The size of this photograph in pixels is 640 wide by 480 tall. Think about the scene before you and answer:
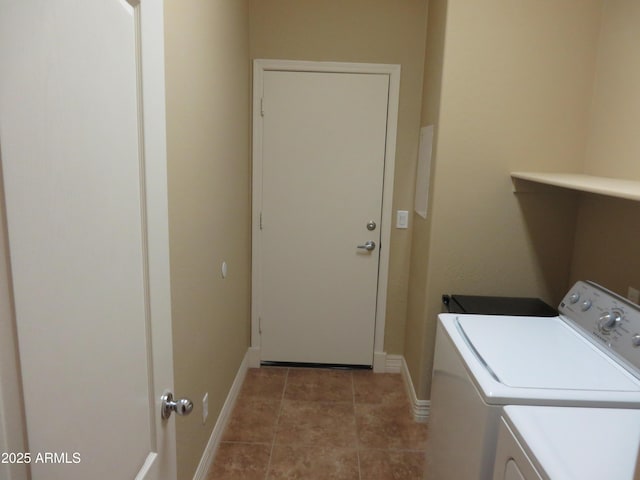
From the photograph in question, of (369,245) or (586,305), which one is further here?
(369,245)

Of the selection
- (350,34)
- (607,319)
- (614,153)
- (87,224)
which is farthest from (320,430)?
(350,34)

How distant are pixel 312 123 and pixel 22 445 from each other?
2568 millimetres

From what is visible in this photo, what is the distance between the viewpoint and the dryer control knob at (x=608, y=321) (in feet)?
4.72

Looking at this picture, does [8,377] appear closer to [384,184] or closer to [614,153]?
[614,153]

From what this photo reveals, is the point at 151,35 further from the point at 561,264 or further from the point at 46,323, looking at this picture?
the point at 561,264

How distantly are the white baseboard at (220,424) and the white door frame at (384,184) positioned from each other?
24 centimetres

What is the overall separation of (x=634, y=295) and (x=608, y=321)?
1.36 ft

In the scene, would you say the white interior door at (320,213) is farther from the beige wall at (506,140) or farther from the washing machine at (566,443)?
the washing machine at (566,443)

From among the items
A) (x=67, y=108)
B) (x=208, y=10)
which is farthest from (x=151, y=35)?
(x=208, y=10)

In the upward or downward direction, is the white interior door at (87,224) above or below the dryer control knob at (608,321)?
above

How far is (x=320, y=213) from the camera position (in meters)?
2.98

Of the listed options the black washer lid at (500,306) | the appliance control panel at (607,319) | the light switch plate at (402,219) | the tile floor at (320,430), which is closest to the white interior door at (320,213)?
the light switch plate at (402,219)

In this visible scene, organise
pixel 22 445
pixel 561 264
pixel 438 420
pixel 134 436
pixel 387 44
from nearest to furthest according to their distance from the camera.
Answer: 1. pixel 22 445
2. pixel 134 436
3. pixel 438 420
4. pixel 561 264
5. pixel 387 44

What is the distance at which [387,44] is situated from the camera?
280 cm
